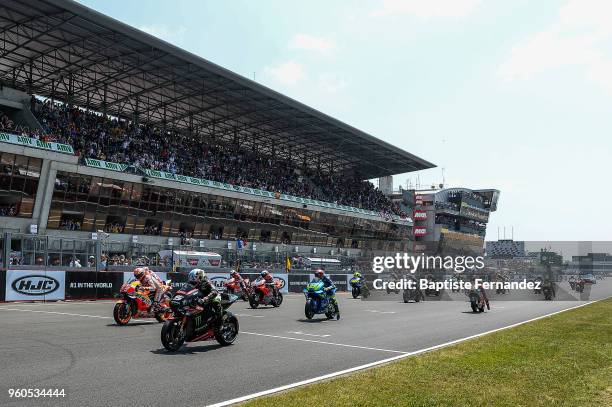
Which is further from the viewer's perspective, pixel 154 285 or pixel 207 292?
pixel 154 285

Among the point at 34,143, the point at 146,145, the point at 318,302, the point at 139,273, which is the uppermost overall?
the point at 146,145

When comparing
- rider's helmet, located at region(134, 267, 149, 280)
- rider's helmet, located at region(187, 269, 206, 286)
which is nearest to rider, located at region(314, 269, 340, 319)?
rider's helmet, located at region(134, 267, 149, 280)

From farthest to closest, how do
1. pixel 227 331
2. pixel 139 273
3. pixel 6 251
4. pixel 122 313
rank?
1. pixel 6 251
2. pixel 139 273
3. pixel 122 313
4. pixel 227 331

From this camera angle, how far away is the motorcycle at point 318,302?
60.8 ft

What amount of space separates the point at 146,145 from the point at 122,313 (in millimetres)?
36005

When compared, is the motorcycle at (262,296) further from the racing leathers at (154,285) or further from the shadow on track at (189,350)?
the shadow on track at (189,350)

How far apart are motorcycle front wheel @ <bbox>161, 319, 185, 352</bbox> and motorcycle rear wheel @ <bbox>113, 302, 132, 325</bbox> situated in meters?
5.05

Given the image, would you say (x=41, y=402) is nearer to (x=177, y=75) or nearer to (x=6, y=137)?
(x=6, y=137)

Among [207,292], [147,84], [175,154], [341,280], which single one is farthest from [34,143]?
[207,292]

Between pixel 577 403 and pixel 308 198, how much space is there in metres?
57.2

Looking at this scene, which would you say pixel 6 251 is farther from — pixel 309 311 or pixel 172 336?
pixel 172 336

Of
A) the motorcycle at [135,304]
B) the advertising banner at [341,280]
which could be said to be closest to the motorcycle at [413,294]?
the advertising banner at [341,280]

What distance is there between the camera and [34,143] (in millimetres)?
37188

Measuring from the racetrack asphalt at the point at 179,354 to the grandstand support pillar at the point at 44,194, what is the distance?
71.5ft
